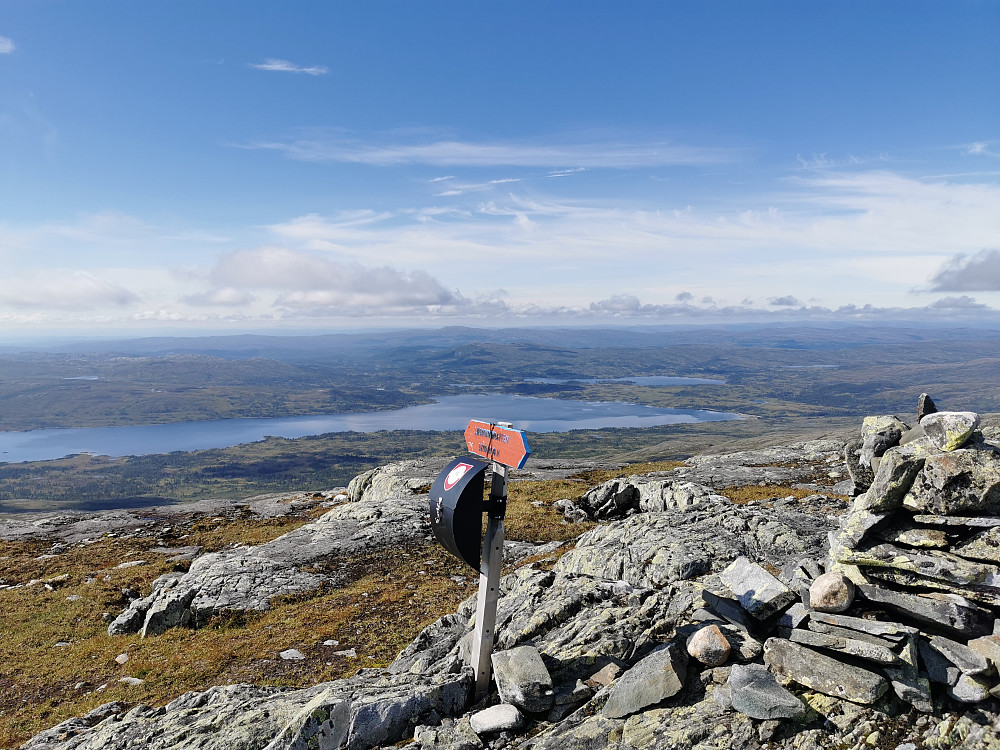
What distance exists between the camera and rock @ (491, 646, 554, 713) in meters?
10.1

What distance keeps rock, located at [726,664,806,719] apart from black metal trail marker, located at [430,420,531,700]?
4.62 m

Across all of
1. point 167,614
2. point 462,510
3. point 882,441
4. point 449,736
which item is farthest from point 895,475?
point 167,614

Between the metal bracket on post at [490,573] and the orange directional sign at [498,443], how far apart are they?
0.24 m

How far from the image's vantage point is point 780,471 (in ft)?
154

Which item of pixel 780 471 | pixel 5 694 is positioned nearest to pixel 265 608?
pixel 5 694

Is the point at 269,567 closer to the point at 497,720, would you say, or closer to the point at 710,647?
the point at 497,720

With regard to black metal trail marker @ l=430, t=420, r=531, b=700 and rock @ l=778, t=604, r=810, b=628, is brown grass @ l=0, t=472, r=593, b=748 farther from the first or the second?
rock @ l=778, t=604, r=810, b=628

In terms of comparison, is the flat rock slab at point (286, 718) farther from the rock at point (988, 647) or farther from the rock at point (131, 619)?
the rock at point (131, 619)

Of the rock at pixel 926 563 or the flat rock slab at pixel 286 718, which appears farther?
the flat rock slab at pixel 286 718

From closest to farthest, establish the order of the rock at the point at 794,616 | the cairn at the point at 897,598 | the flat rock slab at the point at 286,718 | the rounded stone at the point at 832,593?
the cairn at the point at 897,598 → the rounded stone at the point at 832,593 → the rock at the point at 794,616 → the flat rock slab at the point at 286,718

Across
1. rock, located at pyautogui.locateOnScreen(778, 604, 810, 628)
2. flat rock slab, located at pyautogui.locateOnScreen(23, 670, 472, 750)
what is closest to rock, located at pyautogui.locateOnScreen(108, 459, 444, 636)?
flat rock slab, located at pyautogui.locateOnScreen(23, 670, 472, 750)

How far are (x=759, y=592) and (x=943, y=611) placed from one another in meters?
2.95

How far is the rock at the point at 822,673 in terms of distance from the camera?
8305 mm

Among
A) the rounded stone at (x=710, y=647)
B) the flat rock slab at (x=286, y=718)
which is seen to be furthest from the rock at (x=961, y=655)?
the flat rock slab at (x=286, y=718)
